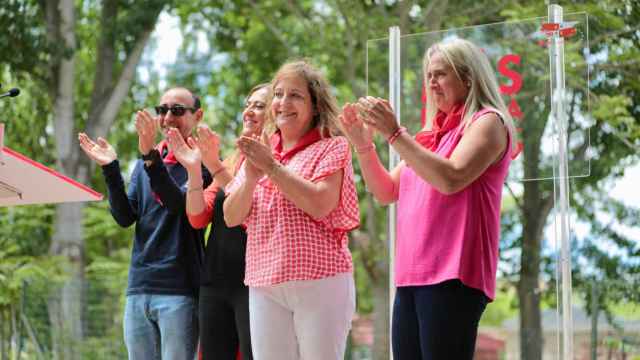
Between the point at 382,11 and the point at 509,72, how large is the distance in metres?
5.30

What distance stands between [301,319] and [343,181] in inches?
17.0

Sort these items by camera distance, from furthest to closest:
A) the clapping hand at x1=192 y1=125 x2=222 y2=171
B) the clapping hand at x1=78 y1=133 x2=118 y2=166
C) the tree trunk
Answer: the tree trunk < the clapping hand at x1=78 y1=133 x2=118 y2=166 < the clapping hand at x1=192 y1=125 x2=222 y2=171

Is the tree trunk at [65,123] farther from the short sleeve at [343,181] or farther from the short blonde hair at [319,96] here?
the short sleeve at [343,181]

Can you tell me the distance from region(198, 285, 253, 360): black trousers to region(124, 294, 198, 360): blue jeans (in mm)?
237

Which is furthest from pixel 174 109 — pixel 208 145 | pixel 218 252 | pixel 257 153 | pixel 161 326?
pixel 257 153

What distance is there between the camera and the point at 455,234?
7.61 ft

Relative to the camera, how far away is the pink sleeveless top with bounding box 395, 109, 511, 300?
2297 mm

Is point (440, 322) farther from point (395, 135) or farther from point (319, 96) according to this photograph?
point (319, 96)

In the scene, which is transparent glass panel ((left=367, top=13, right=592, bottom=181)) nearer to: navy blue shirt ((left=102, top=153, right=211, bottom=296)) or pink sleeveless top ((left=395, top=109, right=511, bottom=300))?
navy blue shirt ((left=102, top=153, right=211, bottom=296))

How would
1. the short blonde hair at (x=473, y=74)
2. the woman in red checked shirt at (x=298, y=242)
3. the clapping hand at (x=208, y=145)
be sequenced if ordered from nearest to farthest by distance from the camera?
1. the short blonde hair at (x=473, y=74)
2. the woman in red checked shirt at (x=298, y=242)
3. the clapping hand at (x=208, y=145)

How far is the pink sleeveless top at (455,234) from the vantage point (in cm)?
230

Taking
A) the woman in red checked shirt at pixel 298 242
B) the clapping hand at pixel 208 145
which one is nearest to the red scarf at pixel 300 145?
the woman in red checked shirt at pixel 298 242

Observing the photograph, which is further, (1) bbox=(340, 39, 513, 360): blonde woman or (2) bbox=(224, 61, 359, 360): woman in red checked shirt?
(2) bbox=(224, 61, 359, 360): woman in red checked shirt

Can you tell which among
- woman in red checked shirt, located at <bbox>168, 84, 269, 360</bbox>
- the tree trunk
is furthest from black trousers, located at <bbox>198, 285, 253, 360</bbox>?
the tree trunk
